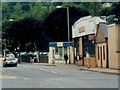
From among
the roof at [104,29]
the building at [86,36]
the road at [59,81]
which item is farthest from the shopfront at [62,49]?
the road at [59,81]

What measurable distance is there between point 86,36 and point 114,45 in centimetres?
1268

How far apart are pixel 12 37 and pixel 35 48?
7089mm

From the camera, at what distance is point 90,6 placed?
112m

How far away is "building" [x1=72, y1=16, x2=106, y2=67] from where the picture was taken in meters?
51.9

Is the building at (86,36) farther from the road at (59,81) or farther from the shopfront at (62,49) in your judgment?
the road at (59,81)

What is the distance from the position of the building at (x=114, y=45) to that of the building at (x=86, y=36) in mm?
6271

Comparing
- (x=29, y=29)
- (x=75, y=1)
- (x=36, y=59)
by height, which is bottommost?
(x=36, y=59)

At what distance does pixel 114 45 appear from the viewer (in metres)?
43.3

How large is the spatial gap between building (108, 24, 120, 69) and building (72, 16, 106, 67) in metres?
6.27

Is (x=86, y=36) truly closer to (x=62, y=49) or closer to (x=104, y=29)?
(x=104, y=29)

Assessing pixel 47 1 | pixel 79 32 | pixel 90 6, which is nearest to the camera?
pixel 79 32

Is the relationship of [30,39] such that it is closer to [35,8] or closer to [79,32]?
[35,8]

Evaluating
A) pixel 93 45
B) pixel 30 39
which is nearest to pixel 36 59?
pixel 30 39

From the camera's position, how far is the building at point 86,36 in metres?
51.9
